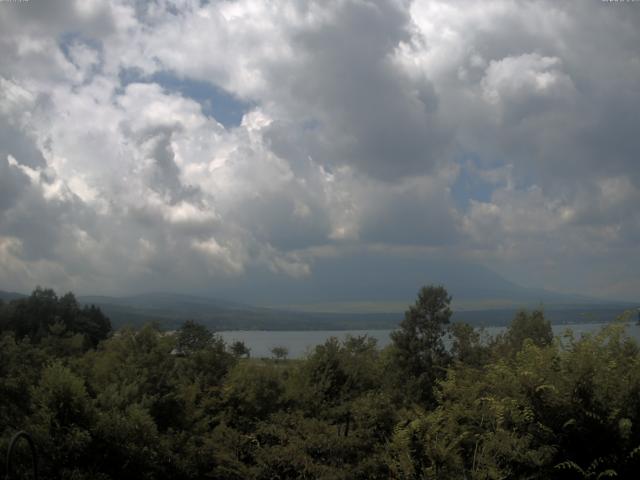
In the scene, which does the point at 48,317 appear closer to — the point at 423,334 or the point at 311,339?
the point at 311,339

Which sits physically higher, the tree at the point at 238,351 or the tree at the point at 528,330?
the tree at the point at 528,330

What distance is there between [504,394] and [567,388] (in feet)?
3.99

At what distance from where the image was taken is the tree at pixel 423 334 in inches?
1394

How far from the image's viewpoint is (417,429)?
461 inches

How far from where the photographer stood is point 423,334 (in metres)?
36.3

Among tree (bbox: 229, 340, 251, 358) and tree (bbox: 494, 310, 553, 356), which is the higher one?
tree (bbox: 494, 310, 553, 356)

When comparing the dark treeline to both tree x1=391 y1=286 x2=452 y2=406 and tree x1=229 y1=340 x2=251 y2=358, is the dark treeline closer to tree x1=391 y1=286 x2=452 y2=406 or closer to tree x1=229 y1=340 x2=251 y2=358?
tree x1=229 y1=340 x2=251 y2=358

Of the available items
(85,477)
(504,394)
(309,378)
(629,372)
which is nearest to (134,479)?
(85,477)

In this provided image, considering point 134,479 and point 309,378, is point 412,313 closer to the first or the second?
point 309,378

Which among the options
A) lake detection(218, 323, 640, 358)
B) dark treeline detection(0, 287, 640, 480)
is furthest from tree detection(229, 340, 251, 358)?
dark treeline detection(0, 287, 640, 480)

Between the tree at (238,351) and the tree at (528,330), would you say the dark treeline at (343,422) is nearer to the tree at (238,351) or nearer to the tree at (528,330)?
the tree at (238,351)

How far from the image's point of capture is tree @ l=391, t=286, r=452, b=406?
35.4 metres

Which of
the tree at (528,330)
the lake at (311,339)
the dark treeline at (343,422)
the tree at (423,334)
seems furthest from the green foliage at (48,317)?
the dark treeline at (343,422)

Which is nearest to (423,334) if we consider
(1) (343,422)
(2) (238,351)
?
(2) (238,351)
